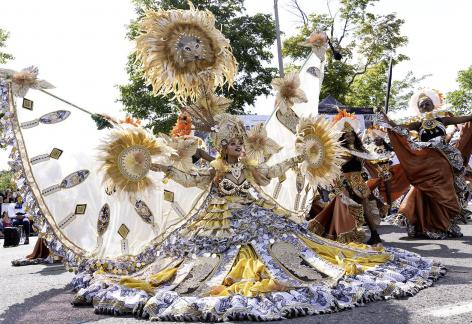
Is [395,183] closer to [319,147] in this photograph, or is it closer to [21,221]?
[319,147]

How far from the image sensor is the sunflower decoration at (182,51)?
467cm

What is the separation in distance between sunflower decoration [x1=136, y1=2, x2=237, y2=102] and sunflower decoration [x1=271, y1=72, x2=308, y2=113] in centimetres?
50

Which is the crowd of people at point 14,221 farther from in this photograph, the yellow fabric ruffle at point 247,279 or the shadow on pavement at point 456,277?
the shadow on pavement at point 456,277

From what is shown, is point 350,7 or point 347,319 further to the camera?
point 350,7

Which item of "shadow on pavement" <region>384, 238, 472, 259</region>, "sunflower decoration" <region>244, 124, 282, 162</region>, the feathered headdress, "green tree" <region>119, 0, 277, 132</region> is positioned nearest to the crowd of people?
"green tree" <region>119, 0, 277, 132</region>

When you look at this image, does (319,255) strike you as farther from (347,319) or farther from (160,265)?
(160,265)

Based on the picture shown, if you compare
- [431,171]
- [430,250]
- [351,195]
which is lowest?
[430,250]

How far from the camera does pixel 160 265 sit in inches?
173

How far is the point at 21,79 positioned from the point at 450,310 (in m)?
3.99

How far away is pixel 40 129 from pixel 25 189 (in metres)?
0.58

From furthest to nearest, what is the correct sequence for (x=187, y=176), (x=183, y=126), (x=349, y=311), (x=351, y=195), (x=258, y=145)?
(x=351, y=195) < (x=183, y=126) < (x=258, y=145) < (x=187, y=176) < (x=349, y=311)

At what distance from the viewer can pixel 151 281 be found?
13.4 feet

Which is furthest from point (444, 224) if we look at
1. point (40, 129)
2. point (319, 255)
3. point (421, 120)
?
point (40, 129)

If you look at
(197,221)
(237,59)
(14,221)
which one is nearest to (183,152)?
(197,221)
